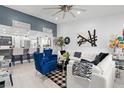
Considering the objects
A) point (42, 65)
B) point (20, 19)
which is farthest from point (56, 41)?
point (42, 65)

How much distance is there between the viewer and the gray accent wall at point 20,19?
15.7 feet

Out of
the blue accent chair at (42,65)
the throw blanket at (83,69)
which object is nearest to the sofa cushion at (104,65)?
the throw blanket at (83,69)

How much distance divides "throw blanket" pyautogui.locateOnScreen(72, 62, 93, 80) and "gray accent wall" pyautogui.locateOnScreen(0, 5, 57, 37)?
421 cm

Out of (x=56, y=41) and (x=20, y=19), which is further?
(x=56, y=41)

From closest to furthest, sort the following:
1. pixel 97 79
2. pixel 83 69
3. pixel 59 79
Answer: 1. pixel 97 79
2. pixel 83 69
3. pixel 59 79

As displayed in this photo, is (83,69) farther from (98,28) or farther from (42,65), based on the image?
(98,28)

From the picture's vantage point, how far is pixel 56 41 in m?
7.81

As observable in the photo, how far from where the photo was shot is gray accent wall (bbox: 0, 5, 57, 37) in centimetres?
478

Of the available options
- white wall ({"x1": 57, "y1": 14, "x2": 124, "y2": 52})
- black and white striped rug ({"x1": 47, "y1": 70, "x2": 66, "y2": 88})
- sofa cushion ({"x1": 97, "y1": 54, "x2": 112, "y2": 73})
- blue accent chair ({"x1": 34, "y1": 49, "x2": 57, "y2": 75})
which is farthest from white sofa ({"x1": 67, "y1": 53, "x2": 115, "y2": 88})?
white wall ({"x1": 57, "y1": 14, "x2": 124, "y2": 52})

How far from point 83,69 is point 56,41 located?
5.84 m

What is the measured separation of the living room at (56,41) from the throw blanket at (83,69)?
21 mm

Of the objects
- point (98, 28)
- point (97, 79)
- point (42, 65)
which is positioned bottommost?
point (42, 65)

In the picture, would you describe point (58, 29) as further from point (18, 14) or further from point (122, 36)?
point (122, 36)

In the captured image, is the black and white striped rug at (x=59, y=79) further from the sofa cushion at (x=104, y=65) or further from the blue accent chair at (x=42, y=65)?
the sofa cushion at (x=104, y=65)
